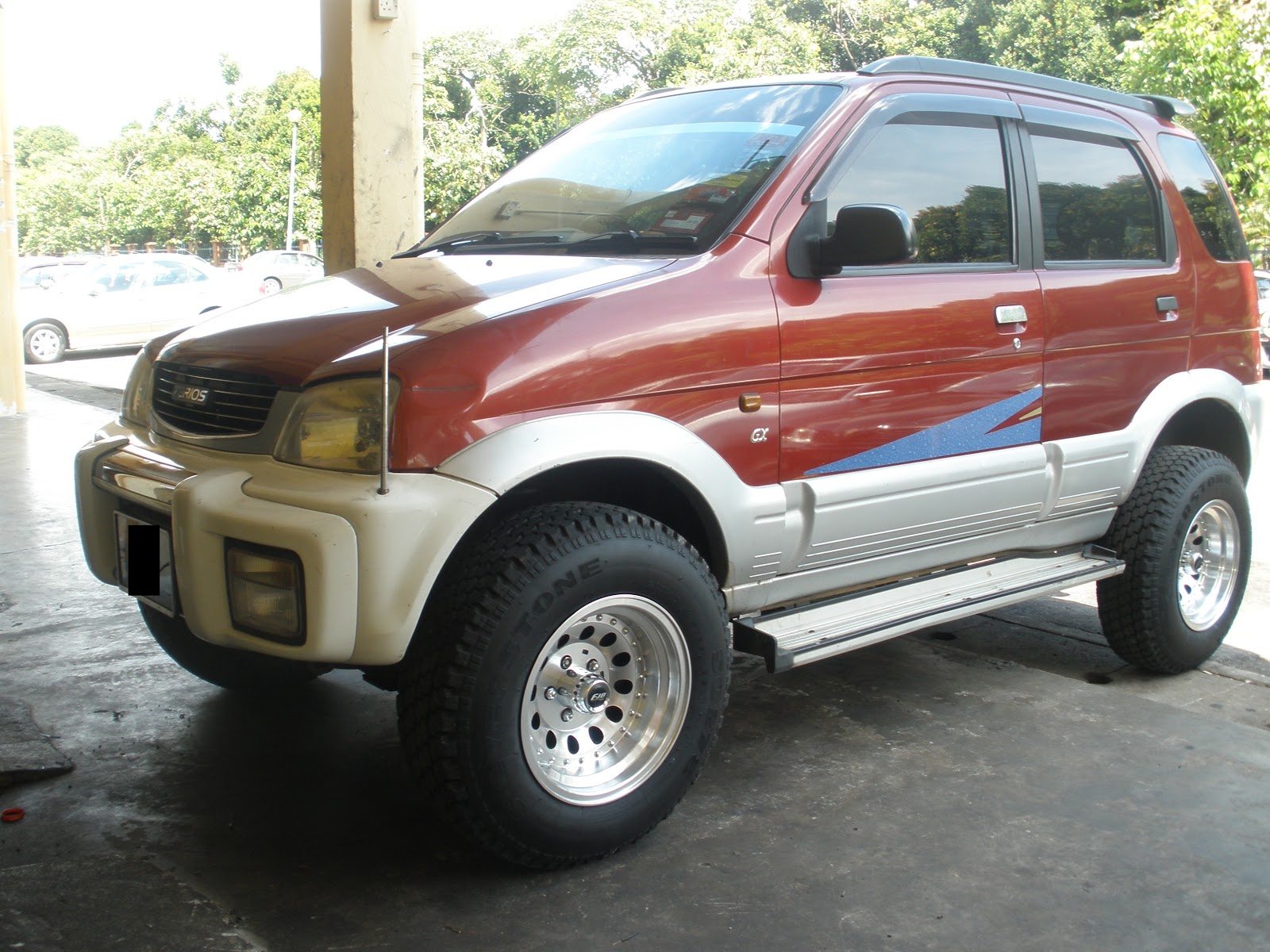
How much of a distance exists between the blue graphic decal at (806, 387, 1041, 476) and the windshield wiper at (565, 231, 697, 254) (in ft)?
2.30

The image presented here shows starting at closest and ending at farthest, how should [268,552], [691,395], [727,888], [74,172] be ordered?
[268,552] < [727,888] < [691,395] < [74,172]

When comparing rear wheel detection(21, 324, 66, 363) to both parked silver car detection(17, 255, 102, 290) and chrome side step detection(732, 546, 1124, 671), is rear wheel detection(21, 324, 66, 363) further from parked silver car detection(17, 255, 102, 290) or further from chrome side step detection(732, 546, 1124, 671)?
chrome side step detection(732, 546, 1124, 671)

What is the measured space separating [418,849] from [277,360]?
1238mm

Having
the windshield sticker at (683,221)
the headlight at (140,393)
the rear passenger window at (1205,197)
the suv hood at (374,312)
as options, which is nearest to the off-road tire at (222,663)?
the headlight at (140,393)

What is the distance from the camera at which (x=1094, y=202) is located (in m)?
4.25

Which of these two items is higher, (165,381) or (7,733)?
(165,381)

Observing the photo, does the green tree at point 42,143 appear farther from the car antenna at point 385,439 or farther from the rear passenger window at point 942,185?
the car antenna at point 385,439

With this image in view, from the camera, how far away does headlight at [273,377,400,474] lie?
2686 millimetres

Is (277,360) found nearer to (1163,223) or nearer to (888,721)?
(888,721)

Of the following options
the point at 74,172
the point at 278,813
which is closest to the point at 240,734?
the point at 278,813

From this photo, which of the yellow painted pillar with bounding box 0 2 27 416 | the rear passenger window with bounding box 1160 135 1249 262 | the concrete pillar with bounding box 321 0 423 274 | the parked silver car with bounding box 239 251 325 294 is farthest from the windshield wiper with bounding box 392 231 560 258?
the parked silver car with bounding box 239 251 325 294

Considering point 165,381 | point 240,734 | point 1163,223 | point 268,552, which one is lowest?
point 240,734

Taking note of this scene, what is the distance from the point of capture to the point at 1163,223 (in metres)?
4.46

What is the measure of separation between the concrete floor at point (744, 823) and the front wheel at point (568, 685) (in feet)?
0.59
